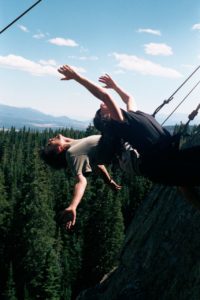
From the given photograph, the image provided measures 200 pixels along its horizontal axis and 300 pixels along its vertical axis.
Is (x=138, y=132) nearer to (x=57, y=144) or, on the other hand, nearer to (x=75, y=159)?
(x=75, y=159)

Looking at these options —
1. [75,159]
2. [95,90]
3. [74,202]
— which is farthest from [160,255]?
[95,90]

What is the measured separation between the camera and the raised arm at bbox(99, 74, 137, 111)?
23.2 feet

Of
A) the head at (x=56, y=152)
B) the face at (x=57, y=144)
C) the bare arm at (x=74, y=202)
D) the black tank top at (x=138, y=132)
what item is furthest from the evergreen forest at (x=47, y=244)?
the black tank top at (x=138, y=132)

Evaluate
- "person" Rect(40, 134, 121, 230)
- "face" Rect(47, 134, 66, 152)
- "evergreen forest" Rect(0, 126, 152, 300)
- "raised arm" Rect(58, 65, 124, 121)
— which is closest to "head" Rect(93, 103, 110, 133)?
"raised arm" Rect(58, 65, 124, 121)

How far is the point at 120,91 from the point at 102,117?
115 cm

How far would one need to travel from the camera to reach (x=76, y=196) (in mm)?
6207

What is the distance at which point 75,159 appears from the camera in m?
6.64

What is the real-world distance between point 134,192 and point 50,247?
27.5m

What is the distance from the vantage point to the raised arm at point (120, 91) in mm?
7068

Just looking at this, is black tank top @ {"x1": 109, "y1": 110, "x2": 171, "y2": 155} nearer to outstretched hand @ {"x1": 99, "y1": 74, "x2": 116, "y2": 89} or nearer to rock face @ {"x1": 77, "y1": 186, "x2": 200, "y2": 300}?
outstretched hand @ {"x1": 99, "y1": 74, "x2": 116, "y2": 89}

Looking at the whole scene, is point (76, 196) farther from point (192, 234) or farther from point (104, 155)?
point (192, 234)

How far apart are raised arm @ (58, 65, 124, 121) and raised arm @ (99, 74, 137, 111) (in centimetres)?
91

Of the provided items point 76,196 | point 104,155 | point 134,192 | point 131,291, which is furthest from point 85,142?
point 134,192

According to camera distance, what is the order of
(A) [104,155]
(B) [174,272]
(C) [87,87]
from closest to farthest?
(C) [87,87]
(A) [104,155]
(B) [174,272]
